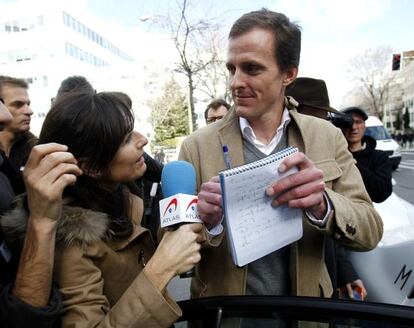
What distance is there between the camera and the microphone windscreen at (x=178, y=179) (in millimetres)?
1356

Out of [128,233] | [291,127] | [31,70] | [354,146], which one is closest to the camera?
[128,233]

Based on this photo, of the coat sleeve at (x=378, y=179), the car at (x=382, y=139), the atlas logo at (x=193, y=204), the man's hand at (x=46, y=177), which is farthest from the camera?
the car at (x=382, y=139)

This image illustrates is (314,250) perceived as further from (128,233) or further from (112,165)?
(112,165)

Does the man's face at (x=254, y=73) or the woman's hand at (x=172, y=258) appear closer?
the woman's hand at (x=172, y=258)

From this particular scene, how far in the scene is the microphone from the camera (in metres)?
1.29

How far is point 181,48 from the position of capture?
44.1 feet

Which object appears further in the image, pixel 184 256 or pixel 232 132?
pixel 232 132

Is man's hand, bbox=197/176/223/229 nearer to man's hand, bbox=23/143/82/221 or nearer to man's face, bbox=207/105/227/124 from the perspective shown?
man's hand, bbox=23/143/82/221

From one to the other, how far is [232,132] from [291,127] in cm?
26

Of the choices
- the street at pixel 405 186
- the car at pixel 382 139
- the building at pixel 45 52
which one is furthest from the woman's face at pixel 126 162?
the building at pixel 45 52

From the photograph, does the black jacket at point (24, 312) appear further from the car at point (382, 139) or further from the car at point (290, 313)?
the car at point (382, 139)

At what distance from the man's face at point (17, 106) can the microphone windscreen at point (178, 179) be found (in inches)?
104

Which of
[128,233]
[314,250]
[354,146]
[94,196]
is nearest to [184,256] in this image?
[128,233]

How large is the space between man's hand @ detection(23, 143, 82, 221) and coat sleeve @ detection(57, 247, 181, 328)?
0.73 ft
